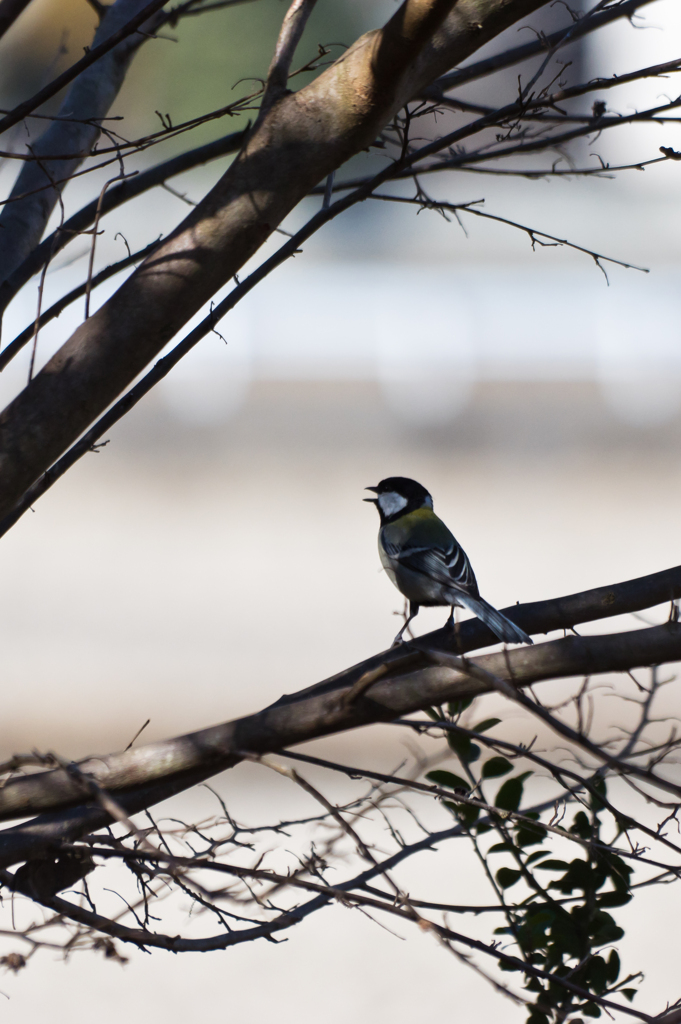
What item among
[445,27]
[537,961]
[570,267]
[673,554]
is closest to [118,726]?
[673,554]

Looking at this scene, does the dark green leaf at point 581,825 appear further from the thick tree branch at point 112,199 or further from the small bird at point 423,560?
the thick tree branch at point 112,199

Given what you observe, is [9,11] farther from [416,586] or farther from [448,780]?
[416,586]

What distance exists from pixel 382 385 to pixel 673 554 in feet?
10.9

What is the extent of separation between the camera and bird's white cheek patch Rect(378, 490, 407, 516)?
4.02m

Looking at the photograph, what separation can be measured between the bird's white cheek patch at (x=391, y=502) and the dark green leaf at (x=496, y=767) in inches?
77.1

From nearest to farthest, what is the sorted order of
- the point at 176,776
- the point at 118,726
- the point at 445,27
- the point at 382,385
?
1. the point at 176,776
2. the point at 445,27
3. the point at 118,726
4. the point at 382,385

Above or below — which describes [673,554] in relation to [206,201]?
above

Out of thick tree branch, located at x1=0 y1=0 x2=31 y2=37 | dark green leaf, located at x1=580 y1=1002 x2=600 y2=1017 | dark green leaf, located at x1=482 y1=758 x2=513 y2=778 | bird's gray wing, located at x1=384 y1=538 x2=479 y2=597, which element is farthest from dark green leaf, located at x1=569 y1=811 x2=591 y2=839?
thick tree branch, located at x1=0 y1=0 x2=31 y2=37

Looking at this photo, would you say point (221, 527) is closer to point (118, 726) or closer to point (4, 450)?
point (118, 726)

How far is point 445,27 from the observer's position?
5.43 ft

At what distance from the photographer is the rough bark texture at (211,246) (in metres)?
1.63

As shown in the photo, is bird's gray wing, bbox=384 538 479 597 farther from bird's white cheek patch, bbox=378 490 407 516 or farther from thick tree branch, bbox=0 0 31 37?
thick tree branch, bbox=0 0 31 37

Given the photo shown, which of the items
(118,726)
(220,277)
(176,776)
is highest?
(118,726)

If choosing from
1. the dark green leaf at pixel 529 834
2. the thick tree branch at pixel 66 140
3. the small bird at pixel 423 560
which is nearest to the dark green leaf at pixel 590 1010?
the dark green leaf at pixel 529 834
